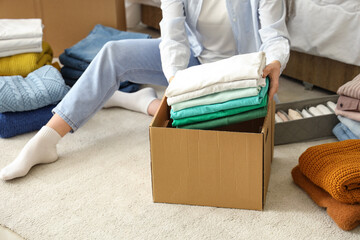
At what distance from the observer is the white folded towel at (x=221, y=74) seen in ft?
3.74

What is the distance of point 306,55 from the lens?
6.81 ft

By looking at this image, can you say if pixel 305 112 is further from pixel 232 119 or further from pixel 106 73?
pixel 106 73

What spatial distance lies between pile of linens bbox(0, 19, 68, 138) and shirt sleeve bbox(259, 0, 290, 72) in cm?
81

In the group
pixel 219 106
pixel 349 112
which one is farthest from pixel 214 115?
pixel 349 112

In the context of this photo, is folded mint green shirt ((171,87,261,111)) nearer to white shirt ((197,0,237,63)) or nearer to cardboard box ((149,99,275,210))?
cardboard box ((149,99,275,210))

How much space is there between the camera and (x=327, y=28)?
1857 mm

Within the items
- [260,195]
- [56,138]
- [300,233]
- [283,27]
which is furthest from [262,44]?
[56,138]

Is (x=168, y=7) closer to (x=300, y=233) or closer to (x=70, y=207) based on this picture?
(x=70, y=207)

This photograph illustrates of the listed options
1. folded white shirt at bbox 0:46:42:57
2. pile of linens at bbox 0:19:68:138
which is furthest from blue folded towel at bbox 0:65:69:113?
folded white shirt at bbox 0:46:42:57

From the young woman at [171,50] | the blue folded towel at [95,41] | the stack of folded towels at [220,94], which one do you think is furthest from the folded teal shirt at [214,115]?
the blue folded towel at [95,41]

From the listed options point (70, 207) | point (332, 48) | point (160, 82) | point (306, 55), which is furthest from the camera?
point (306, 55)

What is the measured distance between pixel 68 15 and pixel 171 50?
1297mm

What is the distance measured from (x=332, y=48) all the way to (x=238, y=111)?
88cm

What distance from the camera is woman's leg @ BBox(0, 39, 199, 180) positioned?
4.87 feet
